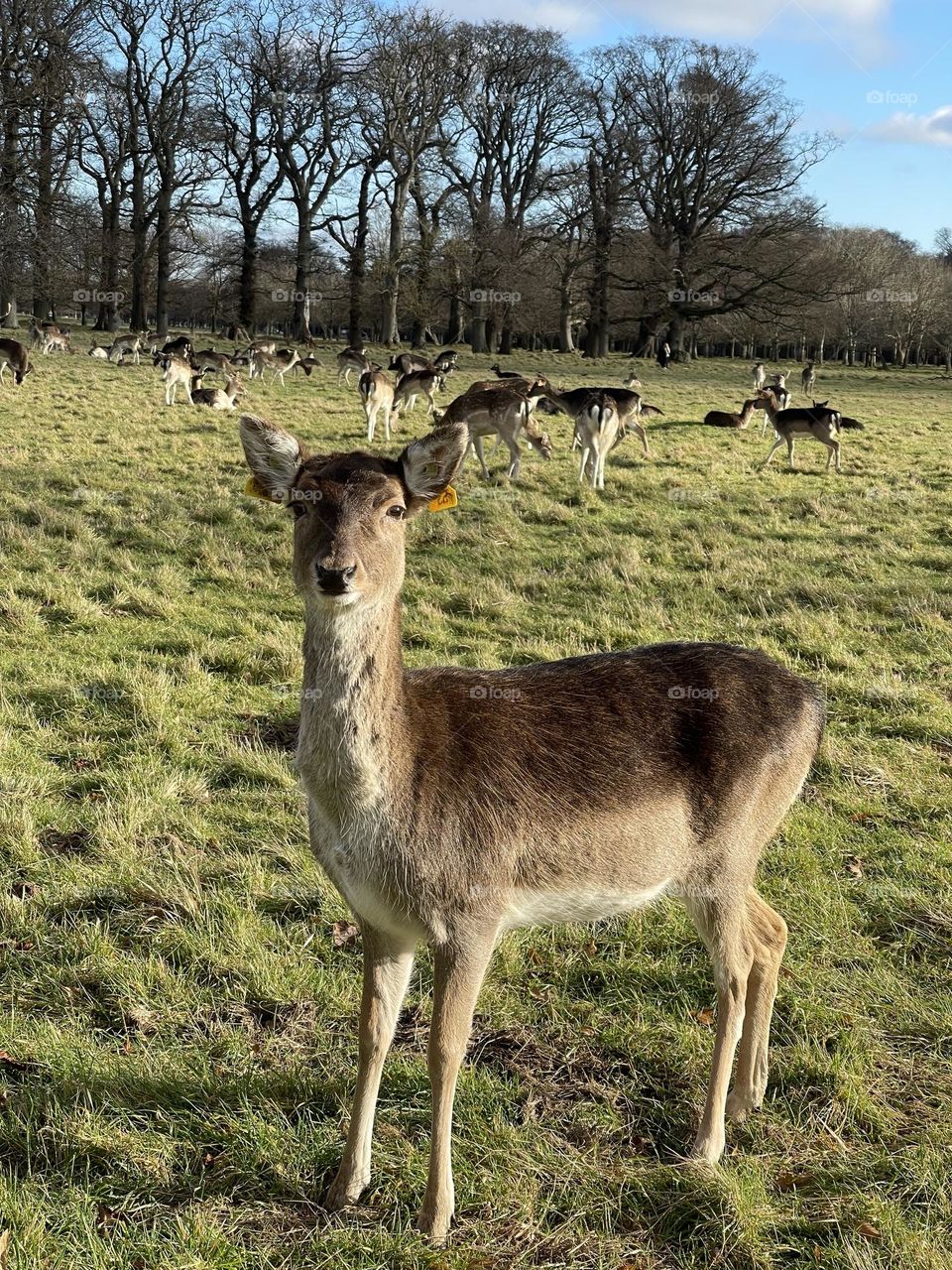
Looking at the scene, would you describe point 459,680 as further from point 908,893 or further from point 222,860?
point 908,893

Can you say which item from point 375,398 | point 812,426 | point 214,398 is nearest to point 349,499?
point 375,398

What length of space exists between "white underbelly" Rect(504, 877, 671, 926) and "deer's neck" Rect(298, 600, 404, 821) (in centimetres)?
54

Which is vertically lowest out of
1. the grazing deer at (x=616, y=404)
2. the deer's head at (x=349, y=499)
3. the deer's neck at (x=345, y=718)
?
the deer's neck at (x=345, y=718)

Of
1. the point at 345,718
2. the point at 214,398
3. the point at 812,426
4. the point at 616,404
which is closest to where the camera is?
the point at 345,718

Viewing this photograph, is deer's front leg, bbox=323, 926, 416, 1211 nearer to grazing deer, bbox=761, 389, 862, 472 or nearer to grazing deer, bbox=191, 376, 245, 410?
grazing deer, bbox=761, 389, 862, 472

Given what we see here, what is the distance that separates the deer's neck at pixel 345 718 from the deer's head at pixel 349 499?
77 millimetres

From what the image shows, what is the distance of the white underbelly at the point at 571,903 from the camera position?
2682mm

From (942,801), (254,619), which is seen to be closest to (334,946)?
(942,801)

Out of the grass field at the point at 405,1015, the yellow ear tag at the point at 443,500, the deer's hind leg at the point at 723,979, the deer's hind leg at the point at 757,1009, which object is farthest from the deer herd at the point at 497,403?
the deer's hind leg at the point at 723,979

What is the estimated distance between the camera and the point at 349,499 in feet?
8.43

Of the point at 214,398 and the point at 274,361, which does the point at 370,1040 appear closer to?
the point at 214,398

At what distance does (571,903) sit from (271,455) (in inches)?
62.4

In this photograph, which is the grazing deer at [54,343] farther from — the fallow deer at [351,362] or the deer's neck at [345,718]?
the deer's neck at [345,718]

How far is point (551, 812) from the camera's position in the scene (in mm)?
2703
